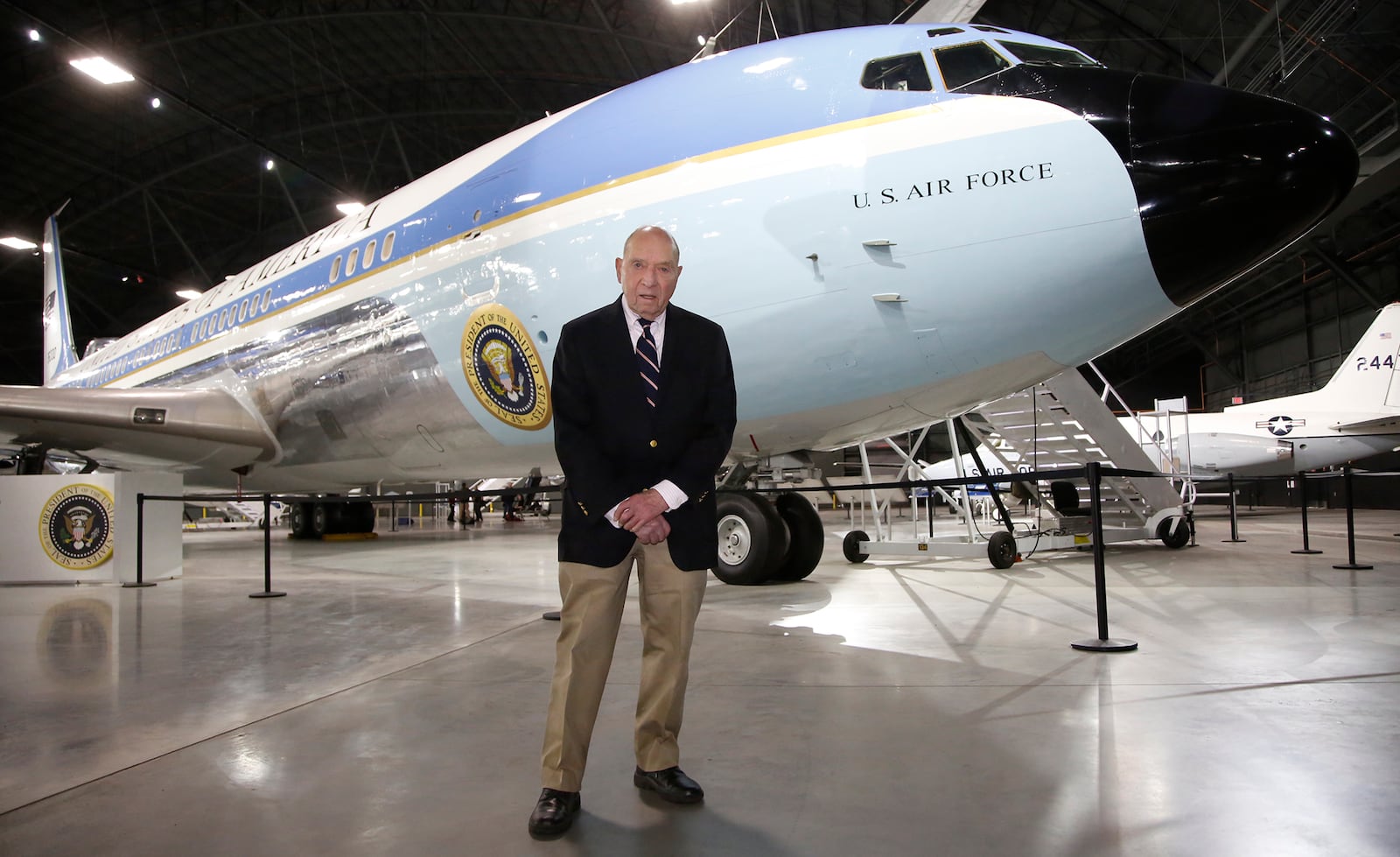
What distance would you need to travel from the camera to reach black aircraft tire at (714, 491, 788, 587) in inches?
247

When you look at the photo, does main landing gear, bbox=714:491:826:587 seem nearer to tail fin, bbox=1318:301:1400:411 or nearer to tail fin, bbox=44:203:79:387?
tail fin, bbox=44:203:79:387

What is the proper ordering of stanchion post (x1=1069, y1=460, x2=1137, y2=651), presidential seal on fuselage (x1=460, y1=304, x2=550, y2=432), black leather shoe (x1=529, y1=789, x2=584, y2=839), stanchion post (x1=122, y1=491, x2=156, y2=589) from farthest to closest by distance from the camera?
stanchion post (x1=122, y1=491, x2=156, y2=589), presidential seal on fuselage (x1=460, y1=304, x2=550, y2=432), stanchion post (x1=1069, y1=460, x2=1137, y2=651), black leather shoe (x1=529, y1=789, x2=584, y2=839)

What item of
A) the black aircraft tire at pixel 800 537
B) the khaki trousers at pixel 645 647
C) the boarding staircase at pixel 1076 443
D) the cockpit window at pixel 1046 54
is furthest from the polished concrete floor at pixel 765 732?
the boarding staircase at pixel 1076 443

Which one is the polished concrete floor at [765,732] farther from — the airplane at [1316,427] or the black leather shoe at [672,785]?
the airplane at [1316,427]

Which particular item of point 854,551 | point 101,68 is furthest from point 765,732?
point 101,68

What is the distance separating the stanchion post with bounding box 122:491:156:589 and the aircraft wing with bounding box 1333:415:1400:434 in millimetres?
24791

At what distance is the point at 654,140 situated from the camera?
4848mm

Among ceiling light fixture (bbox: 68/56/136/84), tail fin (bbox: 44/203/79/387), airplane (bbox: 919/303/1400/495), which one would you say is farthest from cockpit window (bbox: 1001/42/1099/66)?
tail fin (bbox: 44/203/79/387)

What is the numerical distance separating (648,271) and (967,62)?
2.91 m

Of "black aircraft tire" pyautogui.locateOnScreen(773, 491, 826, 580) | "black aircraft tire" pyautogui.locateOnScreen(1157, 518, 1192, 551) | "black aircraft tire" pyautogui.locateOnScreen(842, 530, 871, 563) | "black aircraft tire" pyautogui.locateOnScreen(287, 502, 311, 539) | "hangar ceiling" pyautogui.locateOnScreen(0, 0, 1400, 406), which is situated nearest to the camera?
"black aircraft tire" pyautogui.locateOnScreen(773, 491, 826, 580)

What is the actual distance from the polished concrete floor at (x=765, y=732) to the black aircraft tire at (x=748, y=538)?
393 mm

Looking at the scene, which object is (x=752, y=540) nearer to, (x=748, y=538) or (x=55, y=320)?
(x=748, y=538)

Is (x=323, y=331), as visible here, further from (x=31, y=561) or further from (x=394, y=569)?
(x=31, y=561)

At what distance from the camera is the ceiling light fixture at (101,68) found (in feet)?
50.2
